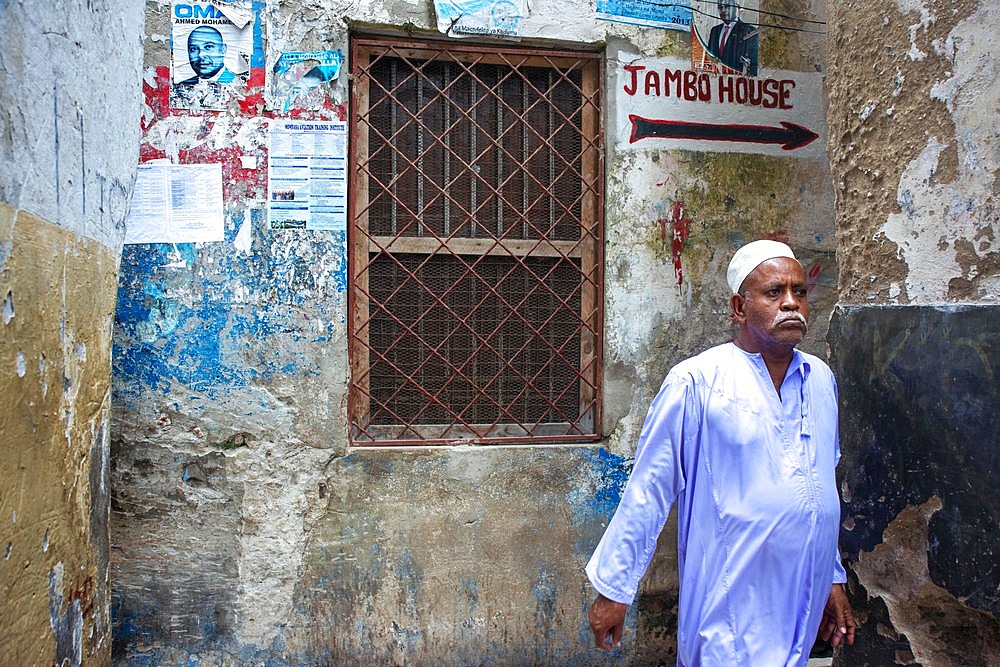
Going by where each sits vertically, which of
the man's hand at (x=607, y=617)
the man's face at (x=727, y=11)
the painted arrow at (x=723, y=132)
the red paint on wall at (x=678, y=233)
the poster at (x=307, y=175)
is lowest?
the man's hand at (x=607, y=617)

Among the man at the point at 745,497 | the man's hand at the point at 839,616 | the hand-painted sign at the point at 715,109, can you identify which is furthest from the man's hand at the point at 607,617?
the hand-painted sign at the point at 715,109

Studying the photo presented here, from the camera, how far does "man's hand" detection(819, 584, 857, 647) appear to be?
228 cm

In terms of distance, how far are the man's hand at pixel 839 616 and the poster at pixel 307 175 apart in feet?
7.34

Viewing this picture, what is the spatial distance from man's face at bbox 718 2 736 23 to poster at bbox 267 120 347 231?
5.83 ft

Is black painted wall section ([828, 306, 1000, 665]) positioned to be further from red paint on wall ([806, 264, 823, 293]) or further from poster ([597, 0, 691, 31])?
poster ([597, 0, 691, 31])

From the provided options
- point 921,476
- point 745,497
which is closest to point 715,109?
point 921,476

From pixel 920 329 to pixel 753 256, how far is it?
0.50 metres

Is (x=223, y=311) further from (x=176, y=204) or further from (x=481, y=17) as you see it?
(x=481, y=17)

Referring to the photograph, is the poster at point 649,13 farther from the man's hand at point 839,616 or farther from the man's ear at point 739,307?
the man's hand at point 839,616

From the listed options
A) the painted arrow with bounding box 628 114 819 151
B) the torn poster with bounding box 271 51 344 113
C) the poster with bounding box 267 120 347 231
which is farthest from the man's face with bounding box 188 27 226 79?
the painted arrow with bounding box 628 114 819 151

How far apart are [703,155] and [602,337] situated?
948mm

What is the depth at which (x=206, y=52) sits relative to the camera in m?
3.11

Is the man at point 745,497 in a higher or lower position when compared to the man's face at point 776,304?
lower

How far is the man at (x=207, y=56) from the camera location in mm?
3102
